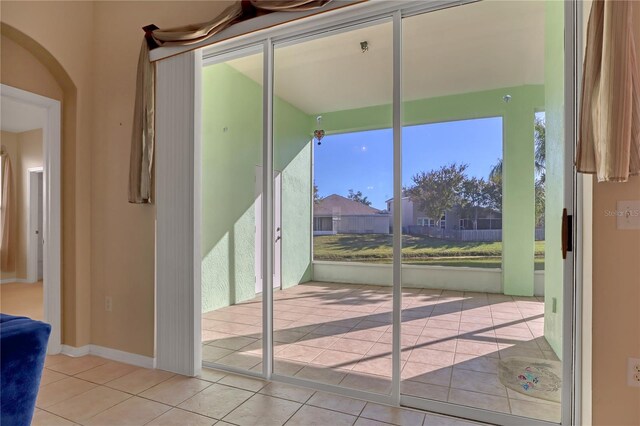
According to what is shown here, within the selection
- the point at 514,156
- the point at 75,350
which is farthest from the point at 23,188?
the point at 514,156

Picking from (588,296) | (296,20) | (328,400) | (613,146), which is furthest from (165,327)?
(613,146)

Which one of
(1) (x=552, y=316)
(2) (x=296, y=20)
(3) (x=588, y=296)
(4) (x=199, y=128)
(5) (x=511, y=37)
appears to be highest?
(5) (x=511, y=37)

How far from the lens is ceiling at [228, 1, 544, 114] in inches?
109

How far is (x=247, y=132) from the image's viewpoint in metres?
4.08

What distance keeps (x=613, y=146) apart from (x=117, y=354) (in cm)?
364

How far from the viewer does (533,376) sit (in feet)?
7.47

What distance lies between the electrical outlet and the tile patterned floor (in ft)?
2.68

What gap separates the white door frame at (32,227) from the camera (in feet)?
20.2

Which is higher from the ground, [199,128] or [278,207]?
[199,128]

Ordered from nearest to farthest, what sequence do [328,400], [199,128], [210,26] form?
1. [328,400]
2. [210,26]
3. [199,128]

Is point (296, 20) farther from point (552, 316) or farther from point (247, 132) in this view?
point (552, 316)

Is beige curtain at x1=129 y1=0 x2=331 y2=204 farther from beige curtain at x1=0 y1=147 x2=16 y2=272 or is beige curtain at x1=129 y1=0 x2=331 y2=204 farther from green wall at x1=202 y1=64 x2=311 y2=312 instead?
beige curtain at x1=0 y1=147 x2=16 y2=272

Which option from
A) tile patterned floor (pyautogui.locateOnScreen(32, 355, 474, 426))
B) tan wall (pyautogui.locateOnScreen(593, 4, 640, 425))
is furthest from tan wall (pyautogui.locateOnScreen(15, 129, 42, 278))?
tan wall (pyautogui.locateOnScreen(593, 4, 640, 425))

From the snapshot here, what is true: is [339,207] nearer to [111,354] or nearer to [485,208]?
[485,208]
